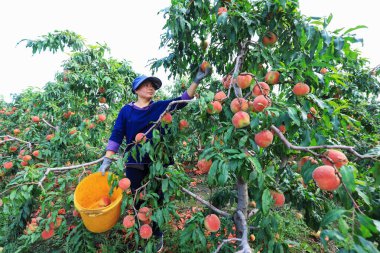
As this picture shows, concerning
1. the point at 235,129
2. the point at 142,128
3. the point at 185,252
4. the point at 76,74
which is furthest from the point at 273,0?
the point at 76,74

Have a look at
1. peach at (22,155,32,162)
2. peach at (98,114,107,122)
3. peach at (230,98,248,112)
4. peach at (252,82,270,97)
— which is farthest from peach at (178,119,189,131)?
peach at (22,155,32,162)

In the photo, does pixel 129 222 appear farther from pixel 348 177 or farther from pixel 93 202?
pixel 348 177

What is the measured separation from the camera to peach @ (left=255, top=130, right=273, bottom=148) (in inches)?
46.4

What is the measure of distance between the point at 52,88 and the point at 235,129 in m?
2.58

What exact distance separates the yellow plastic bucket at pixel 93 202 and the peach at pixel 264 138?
3.58ft

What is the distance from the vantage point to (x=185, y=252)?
211cm

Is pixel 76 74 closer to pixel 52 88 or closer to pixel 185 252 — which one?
pixel 52 88

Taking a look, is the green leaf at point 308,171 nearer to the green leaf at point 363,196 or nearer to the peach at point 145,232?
the green leaf at point 363,196

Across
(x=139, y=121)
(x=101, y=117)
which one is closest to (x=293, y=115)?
(x=139, y=121)

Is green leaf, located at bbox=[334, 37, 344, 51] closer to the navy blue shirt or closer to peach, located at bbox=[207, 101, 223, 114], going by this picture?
peach, located at bbox=[207, 101, 223, 114]

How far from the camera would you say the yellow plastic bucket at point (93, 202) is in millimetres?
1595

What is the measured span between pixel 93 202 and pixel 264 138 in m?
1.50

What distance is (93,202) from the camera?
1.97m

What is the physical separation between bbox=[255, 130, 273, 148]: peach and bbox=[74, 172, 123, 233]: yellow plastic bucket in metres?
1.09
